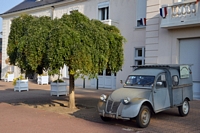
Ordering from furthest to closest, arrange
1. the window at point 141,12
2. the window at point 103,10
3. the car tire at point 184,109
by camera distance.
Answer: the window at point 103,10 → the window at point 141,12 → the car tire at point 184,109

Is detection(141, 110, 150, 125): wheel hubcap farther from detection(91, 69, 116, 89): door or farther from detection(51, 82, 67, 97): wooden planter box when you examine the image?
detection(91, 69, 116, 89): door

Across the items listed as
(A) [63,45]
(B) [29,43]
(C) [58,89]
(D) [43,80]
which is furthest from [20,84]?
(A) [63,45]

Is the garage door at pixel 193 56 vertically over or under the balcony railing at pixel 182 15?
under

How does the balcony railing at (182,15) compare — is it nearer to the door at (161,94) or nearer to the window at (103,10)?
the door at (161,94)

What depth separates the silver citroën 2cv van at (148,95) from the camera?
7.58 meters

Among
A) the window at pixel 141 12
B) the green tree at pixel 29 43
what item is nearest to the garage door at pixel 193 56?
the window at pixel 141 12

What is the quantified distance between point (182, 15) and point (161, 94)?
6.77 m

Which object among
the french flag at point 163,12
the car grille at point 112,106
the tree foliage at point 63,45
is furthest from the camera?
the french flag at point 163,12

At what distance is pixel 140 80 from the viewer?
28.6 feet

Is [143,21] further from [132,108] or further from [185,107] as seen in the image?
[132,108]

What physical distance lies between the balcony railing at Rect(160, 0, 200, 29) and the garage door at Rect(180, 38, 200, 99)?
1101 mm

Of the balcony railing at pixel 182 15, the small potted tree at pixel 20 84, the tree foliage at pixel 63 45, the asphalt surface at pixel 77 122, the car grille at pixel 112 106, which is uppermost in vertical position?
the balcony railing at pixel 182 15

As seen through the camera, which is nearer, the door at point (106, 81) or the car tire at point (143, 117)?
the car tire at point (143, 117)

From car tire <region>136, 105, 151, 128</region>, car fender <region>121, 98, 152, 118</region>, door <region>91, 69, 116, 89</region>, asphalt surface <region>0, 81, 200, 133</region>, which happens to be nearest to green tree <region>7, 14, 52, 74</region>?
asphalt surface <region>0, 81, 200, 133</region>
